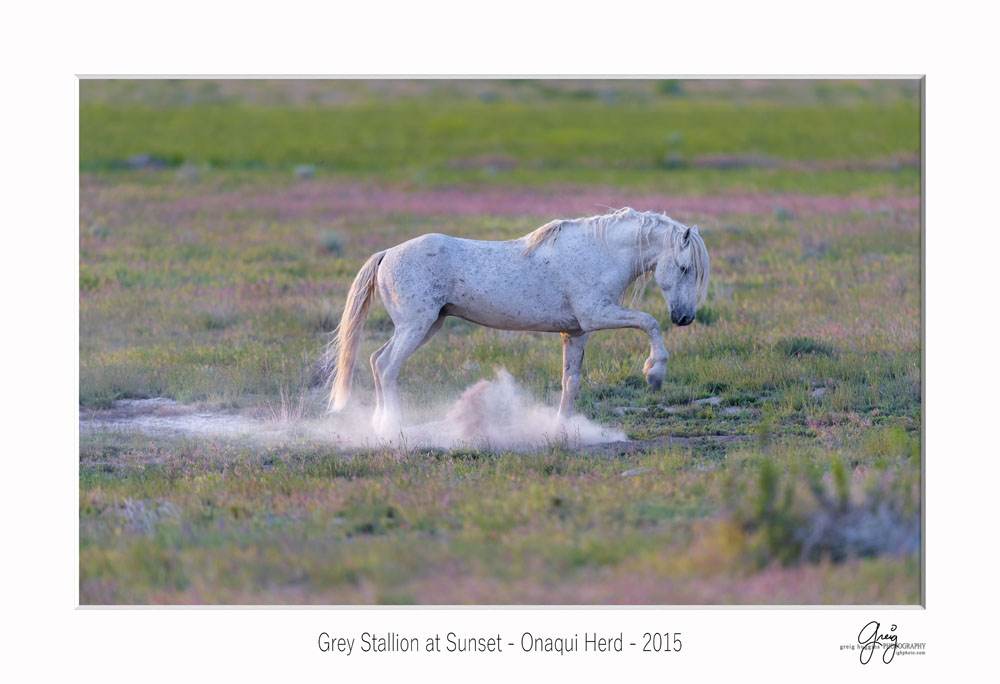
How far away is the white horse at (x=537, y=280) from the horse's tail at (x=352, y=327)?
1.03ft

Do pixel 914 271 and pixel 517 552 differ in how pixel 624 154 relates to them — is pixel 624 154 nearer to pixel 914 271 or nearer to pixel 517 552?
pixel 914 271

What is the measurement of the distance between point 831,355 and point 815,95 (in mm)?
32243

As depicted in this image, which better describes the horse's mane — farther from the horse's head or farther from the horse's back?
the horse's back

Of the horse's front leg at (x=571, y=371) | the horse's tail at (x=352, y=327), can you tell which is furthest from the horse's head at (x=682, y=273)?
the horse's tail at (x=352, y=327)

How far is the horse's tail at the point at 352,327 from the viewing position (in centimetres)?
979

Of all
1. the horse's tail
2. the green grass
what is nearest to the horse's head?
the horse's tail

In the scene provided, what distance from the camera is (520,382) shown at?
1121 cm

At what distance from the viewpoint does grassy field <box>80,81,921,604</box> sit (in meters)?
6.26

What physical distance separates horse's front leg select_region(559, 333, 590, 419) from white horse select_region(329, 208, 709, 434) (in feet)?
1.10

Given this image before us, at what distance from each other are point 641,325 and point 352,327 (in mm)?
2868

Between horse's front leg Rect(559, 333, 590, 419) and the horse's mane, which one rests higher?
the horse's mane
